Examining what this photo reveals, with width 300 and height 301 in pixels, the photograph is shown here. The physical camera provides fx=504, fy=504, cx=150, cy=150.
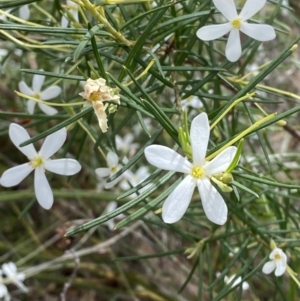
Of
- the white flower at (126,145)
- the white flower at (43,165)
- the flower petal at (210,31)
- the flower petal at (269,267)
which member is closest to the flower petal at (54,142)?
the white flower at (43,165)

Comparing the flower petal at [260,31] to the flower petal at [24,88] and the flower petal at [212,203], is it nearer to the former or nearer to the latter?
the flower petal at [212,203]

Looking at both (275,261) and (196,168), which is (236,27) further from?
(275,261)

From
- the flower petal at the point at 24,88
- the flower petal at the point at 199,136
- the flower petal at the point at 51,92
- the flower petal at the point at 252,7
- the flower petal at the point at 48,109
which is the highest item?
the flower petal at the point at 24,88

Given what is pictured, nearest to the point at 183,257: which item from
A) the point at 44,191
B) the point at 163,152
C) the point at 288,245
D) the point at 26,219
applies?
the point at 26,219

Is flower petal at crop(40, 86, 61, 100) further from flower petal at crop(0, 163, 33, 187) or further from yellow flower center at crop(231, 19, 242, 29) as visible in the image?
yellow flower center at crop(231, 19, 242, 29)

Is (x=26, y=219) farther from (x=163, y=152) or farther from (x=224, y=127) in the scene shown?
(x=163, y=152)

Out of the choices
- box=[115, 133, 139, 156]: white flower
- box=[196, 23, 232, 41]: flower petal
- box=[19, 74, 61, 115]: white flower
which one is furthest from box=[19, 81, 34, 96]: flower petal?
box=[115, 133, 139, 156]: white flower

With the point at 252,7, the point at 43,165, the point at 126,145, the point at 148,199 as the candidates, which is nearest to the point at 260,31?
the point at 252,7
